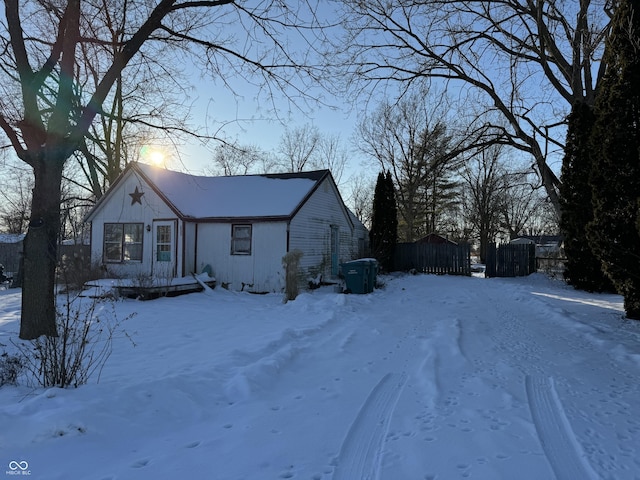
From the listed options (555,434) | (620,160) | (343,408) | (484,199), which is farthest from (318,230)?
(484,199)

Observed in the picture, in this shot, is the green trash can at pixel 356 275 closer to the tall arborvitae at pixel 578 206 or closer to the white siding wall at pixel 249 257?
the white siding wall at pixel 249 257

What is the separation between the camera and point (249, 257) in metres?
15.6

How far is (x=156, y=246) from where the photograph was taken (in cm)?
1612

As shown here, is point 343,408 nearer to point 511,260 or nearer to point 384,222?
point 511,260

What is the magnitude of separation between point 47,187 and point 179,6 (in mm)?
3909

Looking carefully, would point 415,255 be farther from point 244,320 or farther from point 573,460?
point 573,460

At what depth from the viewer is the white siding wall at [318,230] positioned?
15.9 metres

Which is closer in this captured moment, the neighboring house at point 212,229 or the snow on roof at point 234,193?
the neighboring house at point 212,229

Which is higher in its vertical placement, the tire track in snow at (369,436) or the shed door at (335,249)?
the shed door at (335,249)

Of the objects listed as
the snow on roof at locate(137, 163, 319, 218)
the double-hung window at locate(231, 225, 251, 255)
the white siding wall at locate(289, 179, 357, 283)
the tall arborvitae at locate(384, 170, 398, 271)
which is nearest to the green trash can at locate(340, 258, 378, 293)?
the white siding wall at locate(289, 179, 357, 283)

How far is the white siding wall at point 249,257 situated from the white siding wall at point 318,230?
72 cm

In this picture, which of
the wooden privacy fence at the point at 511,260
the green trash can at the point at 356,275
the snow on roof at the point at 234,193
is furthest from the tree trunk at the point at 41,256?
the wooden privacy fence at the point at 511,260

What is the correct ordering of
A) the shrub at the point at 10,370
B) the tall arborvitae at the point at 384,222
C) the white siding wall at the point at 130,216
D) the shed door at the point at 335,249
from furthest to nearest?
the tall arborvitae at the point at 384,222, the shed door at the point at 335,249, the white siding wall at the point at 130,216, the shrub at the point at 10,370
